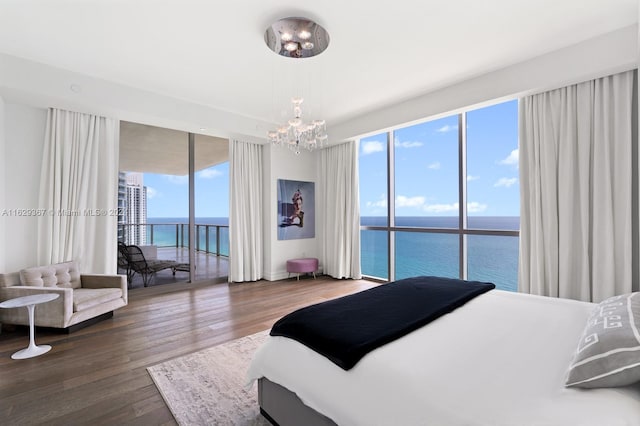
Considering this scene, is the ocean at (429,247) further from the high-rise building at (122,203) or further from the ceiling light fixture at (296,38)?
the ceiling light fixture at (296,38)

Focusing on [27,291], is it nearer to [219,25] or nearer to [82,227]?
[82,227]

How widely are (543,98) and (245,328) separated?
4243 millimetres

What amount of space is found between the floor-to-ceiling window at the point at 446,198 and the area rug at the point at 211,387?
3.32 metres

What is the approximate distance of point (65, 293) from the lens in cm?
296

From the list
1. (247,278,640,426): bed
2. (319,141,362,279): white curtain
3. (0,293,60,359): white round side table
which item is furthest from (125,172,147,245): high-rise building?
(247,278,640,426): bed

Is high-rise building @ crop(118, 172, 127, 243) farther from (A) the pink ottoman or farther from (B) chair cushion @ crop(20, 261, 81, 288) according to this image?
(A) the pink ottoman

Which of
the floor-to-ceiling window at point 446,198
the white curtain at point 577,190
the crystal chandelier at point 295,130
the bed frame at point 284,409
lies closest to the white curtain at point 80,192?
the crystal chandelier at point 295,130

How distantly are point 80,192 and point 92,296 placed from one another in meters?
1.50

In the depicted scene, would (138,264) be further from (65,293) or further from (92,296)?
(65,293)

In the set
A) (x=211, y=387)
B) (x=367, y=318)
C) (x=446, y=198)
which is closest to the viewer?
(x=367, y=318)

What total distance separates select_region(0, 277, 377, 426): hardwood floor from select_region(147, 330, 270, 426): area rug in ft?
0.28

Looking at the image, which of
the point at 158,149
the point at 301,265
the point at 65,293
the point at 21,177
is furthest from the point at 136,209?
the point at 301,265

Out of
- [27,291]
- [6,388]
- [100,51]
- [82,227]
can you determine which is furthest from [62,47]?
[6,388]

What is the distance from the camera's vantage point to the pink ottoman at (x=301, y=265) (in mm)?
5641
